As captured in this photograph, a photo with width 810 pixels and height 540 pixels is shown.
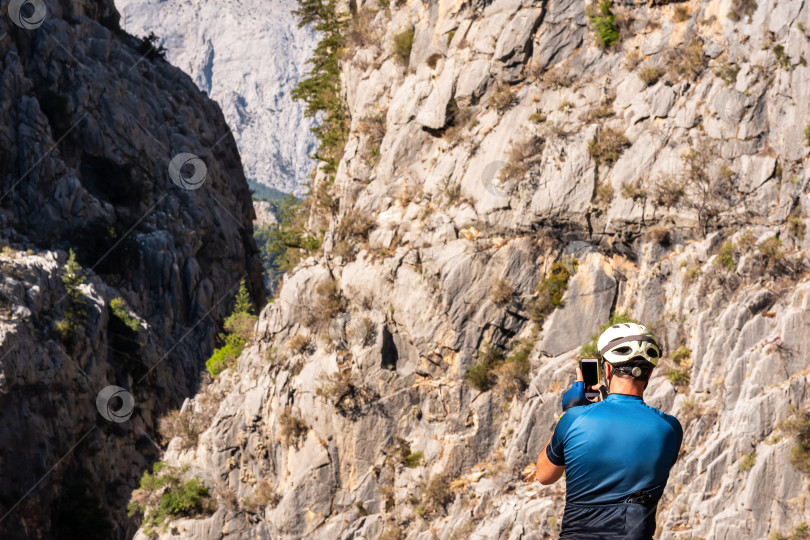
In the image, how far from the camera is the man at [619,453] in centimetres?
392

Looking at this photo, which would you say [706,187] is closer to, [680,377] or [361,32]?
[680,377]

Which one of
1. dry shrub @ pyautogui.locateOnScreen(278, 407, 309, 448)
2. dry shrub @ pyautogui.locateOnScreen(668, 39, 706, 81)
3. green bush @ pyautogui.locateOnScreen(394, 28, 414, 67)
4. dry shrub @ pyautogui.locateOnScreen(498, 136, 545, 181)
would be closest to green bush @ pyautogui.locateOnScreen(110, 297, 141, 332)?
dry shrub @ pyautogui.locateOnScreen(278, 407, 309, 448)

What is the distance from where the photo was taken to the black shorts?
3.91 meters

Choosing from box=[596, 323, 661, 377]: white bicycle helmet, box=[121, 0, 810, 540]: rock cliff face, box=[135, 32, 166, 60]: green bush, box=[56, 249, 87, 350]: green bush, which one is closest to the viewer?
box=[596, 323, 661, 377]: white bicycle helmet

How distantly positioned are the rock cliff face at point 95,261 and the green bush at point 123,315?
0.27ft

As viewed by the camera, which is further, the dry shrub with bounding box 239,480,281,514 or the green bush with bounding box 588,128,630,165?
the dry shrub with bounding box 239,480,281,514

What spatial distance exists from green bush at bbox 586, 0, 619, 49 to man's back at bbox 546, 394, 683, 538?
61.0 ft

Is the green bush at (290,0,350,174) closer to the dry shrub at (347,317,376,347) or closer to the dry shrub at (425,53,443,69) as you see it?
the dry shrub at (425,53,443,69)

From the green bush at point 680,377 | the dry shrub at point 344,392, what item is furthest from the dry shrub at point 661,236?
the dry shrub at point 344,392

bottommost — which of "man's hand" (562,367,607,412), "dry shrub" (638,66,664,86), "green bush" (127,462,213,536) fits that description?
"green bush" (127,462,213,536)

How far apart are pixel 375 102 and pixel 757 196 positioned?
49.5 feet

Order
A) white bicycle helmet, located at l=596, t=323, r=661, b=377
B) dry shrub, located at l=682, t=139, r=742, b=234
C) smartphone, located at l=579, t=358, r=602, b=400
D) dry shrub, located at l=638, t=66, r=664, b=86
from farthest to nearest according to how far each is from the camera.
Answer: dry shrub, located at l=638, t=66, r=664, b=86
dry shrub, located at l=682, t=139, r=742, b=234
smartphone, located at l=579, t=358, r=602, b=400
white bicycle helmet, located at l=596, t=323, r=661, b=377

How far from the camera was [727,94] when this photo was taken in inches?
664

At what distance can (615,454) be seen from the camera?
12.9 ft
